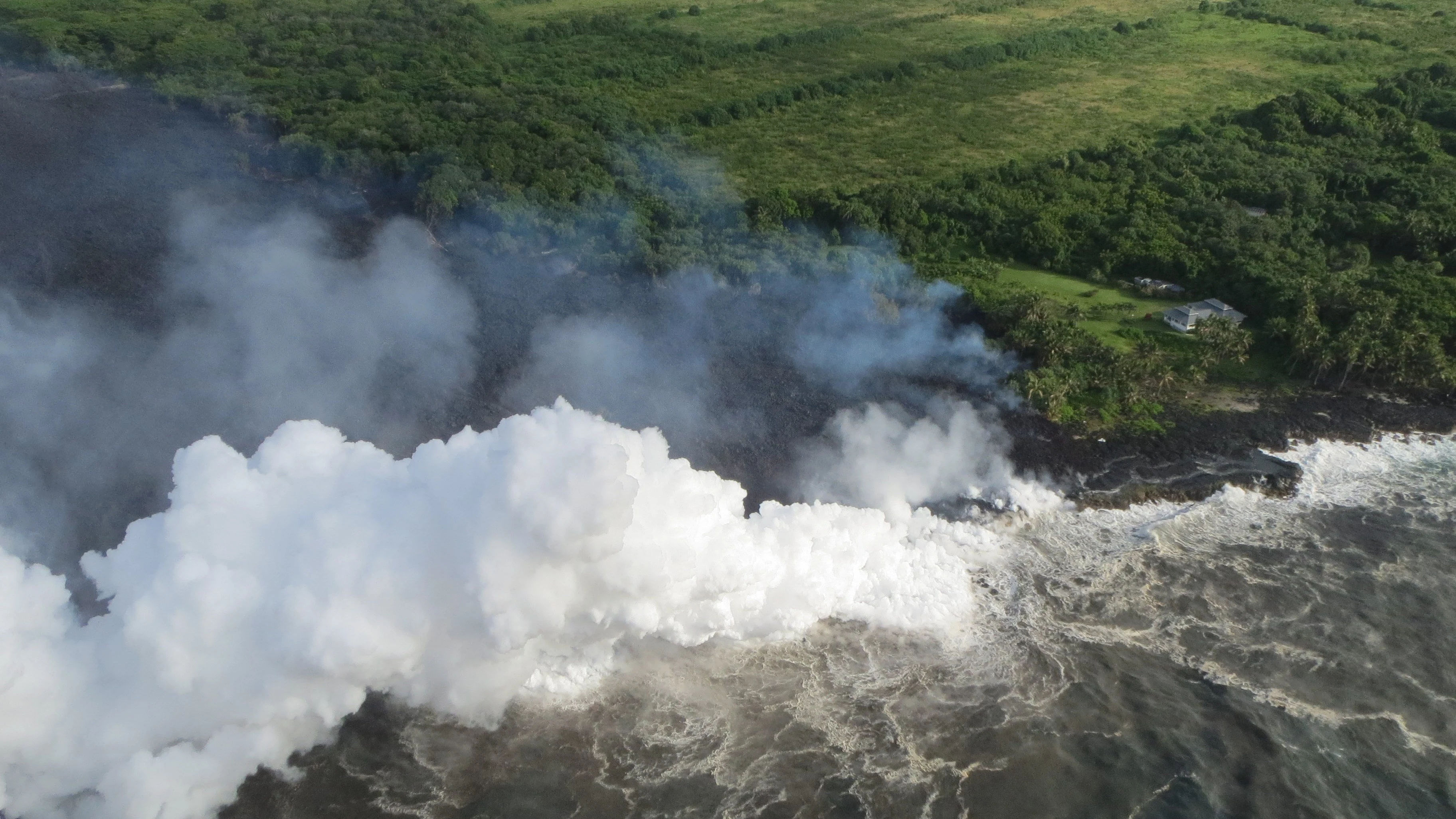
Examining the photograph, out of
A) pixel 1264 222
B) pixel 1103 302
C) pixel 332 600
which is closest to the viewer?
pixel 332 600

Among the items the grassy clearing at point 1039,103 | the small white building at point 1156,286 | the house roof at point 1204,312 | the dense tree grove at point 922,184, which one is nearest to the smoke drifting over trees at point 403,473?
the dense tree grove at point 922,184

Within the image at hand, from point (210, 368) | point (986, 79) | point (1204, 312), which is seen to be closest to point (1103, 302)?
point (1204, 312)

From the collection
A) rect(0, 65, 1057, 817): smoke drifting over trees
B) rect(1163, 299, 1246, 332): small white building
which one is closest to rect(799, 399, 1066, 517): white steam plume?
rect(0, 65, 1057, 817): smoke drifting over trees

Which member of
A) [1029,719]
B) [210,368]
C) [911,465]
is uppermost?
[210,368]

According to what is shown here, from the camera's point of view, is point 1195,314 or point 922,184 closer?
point 1195,314

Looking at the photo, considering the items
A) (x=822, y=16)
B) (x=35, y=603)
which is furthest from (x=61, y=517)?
(x=822, y=16)

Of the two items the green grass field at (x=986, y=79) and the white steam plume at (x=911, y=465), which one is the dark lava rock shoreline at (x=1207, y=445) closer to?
the white steam plume at (x=911, y=465)

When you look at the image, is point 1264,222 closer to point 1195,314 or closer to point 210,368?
point 1195,314

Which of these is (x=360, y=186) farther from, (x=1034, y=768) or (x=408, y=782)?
(x=1034, y=768)
